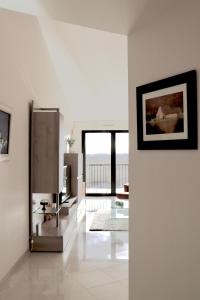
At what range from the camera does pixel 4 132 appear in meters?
3.12

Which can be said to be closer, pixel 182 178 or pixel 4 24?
pixel 182 178

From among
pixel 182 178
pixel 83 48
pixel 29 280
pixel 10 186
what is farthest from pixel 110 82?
pixel 182 178

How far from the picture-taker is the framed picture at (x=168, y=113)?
5.44 ft

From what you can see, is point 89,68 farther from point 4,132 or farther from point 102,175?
point 102,175

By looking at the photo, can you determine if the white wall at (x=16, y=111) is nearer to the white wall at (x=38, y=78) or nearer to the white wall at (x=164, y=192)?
the white wall at (x=38, y=78)

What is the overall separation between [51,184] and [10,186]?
0.92 m

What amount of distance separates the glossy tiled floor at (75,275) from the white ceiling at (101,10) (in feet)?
7.74

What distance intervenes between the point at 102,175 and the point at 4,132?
664 centimetres

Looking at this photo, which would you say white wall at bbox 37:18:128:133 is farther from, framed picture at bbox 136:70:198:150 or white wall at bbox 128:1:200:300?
framed picture at bbox 136:70:198:150

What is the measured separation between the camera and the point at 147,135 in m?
1.98

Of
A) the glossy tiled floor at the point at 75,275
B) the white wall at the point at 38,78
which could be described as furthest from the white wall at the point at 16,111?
the glossy tiled floor at the point at 75,275

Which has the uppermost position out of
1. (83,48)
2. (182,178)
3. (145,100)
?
(83,48)

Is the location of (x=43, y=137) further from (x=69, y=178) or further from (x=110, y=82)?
(x=110, y=82)

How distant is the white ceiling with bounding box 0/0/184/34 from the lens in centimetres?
188
